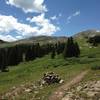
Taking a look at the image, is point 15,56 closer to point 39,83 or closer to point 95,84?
point 39,83

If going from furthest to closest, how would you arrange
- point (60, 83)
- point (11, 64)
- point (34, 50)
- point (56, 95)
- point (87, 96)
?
point (34, 50), point (11, 64), point (60, 83), point (56, 95), point (87, 96)

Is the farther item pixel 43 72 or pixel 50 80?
pixel 43 72

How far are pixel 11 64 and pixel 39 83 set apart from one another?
114708 millimetres

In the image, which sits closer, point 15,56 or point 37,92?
point 37,92

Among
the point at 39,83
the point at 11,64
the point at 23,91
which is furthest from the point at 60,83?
the point at 11,64

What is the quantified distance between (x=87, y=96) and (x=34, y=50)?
490ft

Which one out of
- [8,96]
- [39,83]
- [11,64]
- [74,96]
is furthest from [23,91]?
[11,64]

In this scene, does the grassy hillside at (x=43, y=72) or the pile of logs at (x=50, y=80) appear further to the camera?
the pile of logs at (x=50, y=80)

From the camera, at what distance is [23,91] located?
142ft

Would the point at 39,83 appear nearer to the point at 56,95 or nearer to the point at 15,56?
the point at 56,95

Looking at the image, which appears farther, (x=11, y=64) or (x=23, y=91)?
(x=11, y=64)

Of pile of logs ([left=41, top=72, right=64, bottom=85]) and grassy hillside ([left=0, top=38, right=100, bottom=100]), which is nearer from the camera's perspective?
grassy hillside ([left=0, top=38, right=100, bottom=100])

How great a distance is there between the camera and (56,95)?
3822 centimetres

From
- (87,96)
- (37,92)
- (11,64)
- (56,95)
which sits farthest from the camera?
(11,64)
